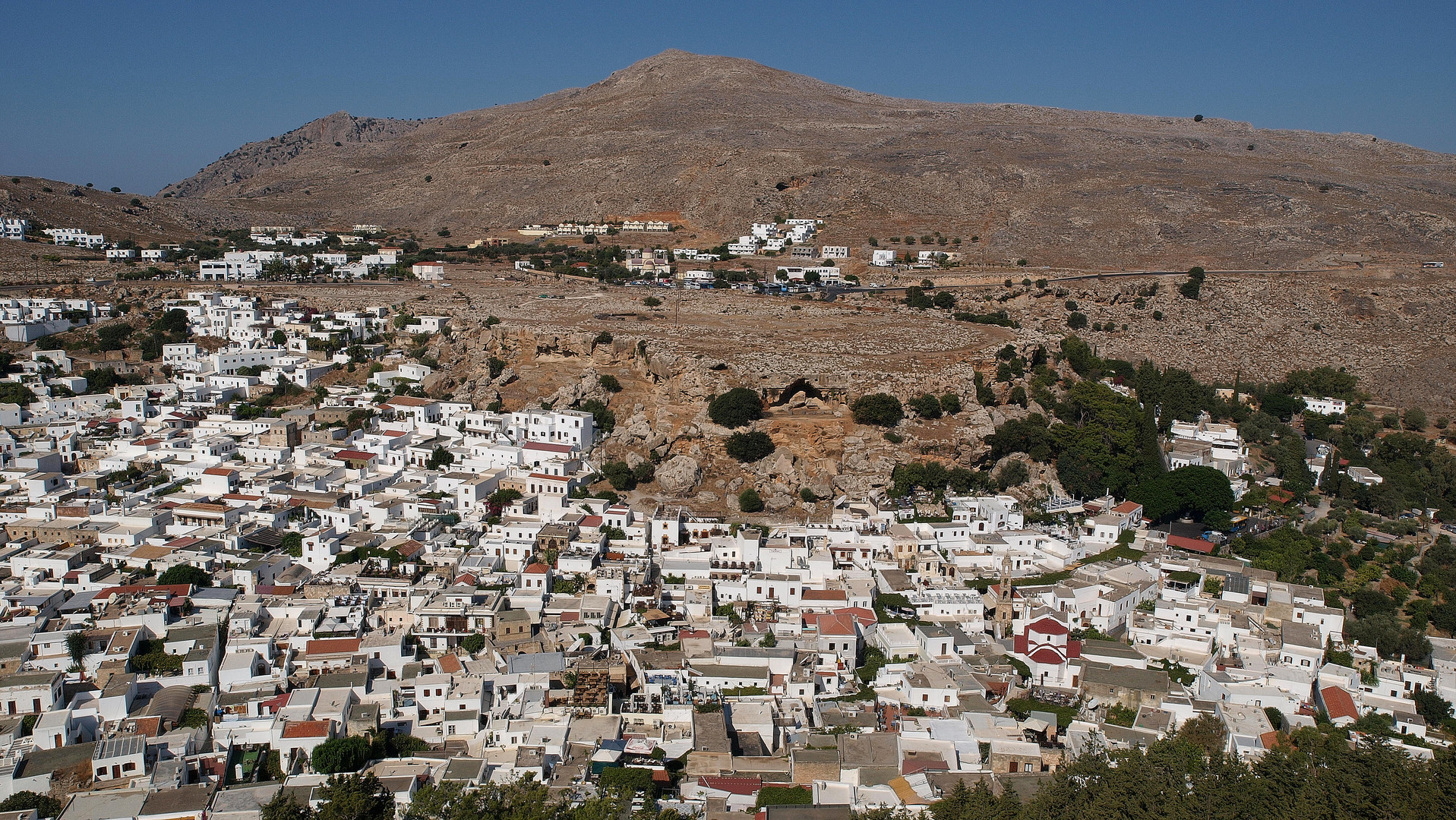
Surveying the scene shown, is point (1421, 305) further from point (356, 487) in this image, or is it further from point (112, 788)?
point (112, 788)

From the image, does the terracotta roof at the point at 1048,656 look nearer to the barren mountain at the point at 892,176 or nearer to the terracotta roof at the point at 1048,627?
the terracotta roof at the point at 1048,627

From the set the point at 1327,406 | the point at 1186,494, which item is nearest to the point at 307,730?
the point at 1186,494

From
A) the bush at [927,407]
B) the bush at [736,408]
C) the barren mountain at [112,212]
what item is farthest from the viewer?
the barren mountain at [112,212]

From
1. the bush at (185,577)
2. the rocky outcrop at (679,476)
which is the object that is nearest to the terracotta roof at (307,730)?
the bush at (185,577)

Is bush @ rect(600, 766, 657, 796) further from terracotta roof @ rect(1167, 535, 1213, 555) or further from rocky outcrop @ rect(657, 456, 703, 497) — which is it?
terracotta roof @ rect(1167, 535, 1213, 555)

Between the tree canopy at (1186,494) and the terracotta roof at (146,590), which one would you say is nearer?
the terracotta roof at (146,590)

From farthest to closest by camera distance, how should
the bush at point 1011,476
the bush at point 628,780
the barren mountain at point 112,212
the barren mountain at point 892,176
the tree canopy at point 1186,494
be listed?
the barren mountain at point 112,212
the barren mountain at point 892,176
the bush at point 1011,476
the tree canopy at point 1186,494
the bush at point 628,780

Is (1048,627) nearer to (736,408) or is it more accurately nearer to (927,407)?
(927,407)
